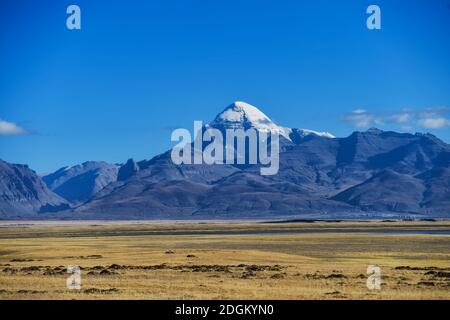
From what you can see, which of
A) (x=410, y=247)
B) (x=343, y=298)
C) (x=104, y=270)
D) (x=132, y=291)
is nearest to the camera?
(x=343, y=298)

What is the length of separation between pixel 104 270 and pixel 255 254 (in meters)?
23.1

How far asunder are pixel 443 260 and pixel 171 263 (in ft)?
86.7

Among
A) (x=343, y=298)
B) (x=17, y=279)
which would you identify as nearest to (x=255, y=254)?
(x=17, y=279)

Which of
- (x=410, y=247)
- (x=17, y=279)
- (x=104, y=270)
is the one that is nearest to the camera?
(x=17, y=279)

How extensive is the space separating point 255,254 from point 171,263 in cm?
1328

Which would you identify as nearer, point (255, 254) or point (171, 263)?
point (171, 263)

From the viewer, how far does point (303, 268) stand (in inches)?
2408
